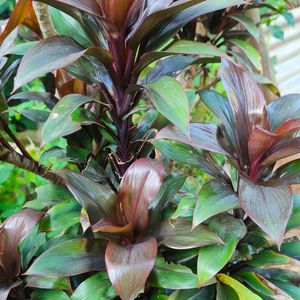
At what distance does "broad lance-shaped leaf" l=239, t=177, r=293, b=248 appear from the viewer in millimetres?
563

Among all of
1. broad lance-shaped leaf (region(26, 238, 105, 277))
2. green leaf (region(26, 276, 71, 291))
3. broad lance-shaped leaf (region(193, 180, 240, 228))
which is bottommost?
green leaf (region(26, 276, 71, 291))

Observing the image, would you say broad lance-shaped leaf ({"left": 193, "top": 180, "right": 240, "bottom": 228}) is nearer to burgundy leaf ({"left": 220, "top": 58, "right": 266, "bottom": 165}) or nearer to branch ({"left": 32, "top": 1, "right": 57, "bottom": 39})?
burgundy leaf ({"left": 220, "top": 58, "right": 266, "bottom": 165})

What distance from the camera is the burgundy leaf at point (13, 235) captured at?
0.73m

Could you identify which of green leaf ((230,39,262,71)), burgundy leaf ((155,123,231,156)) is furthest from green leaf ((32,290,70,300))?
green leaf ((230,39,262,71))

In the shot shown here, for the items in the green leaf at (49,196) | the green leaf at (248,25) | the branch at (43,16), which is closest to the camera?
the green leaf at (49,196)

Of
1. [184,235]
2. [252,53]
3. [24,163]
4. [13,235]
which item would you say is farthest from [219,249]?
[252,53]

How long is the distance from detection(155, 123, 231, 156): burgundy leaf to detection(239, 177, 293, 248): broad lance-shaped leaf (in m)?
0.08

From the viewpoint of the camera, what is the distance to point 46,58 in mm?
611

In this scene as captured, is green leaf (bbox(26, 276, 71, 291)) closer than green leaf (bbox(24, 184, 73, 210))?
Yes

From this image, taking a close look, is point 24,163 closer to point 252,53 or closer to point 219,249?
point 219,249

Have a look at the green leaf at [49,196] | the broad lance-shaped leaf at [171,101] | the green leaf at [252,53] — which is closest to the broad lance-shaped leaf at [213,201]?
the broad lance-shaped leaf at [171,101]

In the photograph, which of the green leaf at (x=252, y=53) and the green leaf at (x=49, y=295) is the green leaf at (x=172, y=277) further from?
the green leaf at (x=252, y=53)

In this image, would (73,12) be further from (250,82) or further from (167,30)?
(250,82)

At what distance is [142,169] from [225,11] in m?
0.82
